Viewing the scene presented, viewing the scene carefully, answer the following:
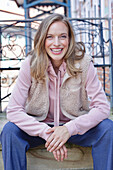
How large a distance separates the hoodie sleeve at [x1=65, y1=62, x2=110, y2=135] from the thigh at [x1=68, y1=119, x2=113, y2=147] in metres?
0.04

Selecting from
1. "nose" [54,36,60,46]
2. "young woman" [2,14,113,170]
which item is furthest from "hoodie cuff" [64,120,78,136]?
"nose" [54,36,60,46]

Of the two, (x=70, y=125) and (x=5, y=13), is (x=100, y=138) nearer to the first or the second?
(x=70, y=125)

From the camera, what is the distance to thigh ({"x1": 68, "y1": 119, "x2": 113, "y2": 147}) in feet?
5.76

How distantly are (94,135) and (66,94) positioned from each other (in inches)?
14.8

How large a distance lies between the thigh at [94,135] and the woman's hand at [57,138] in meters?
0.19

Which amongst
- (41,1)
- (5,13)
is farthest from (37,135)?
(5,13)

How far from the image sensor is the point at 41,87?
199 centimetres

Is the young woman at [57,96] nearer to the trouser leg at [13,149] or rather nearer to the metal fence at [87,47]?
the trouser leg at [13,149]

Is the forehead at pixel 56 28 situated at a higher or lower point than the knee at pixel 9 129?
higher

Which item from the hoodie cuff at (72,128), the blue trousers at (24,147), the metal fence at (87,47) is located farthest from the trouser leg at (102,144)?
the metal fence at (87,47)

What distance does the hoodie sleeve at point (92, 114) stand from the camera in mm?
1828

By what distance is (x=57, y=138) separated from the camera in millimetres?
1756

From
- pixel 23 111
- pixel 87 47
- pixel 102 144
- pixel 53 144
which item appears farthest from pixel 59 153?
pixel 87 47

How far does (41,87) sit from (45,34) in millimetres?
399
